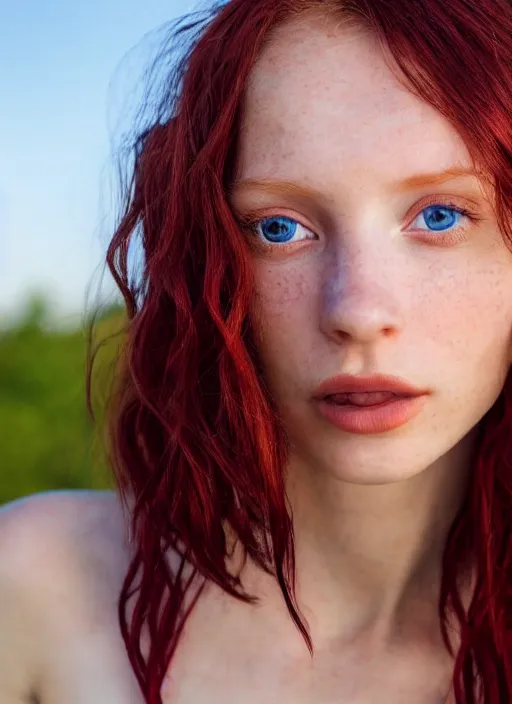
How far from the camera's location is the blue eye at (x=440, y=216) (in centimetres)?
114

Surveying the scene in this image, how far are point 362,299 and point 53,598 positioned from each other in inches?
25.5

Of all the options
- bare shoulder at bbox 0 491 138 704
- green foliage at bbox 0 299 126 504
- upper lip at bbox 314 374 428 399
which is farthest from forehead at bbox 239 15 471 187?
green foliage at bbox 0 299 126 504

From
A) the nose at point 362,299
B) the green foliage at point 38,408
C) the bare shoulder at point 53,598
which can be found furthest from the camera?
the green foliage at point 38,408

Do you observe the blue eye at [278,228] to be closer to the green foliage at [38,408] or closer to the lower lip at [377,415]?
the lower lip at [377,415]

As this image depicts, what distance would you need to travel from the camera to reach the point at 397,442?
45.7 inches

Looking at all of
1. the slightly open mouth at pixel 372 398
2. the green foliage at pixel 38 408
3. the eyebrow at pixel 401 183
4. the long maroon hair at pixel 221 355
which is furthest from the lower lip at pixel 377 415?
the green foliage at pixel 38 408

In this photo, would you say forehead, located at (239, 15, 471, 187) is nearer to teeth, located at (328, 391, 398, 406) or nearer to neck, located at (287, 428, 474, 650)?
teeth, located at (328, 391, 398, 406)

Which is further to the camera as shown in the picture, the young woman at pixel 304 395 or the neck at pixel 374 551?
the neck at pixel 374 551

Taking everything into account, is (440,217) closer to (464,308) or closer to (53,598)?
(464,308)

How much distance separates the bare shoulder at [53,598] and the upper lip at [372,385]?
1.51ft

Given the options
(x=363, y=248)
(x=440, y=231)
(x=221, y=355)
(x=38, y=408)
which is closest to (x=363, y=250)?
(x=363, y=248)

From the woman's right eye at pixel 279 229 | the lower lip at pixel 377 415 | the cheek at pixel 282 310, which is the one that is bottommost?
the lower lip at pixel 377 415

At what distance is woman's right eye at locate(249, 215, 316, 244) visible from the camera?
1169 mm

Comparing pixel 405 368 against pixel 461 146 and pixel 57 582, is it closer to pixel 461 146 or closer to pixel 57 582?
pixel 461 146
